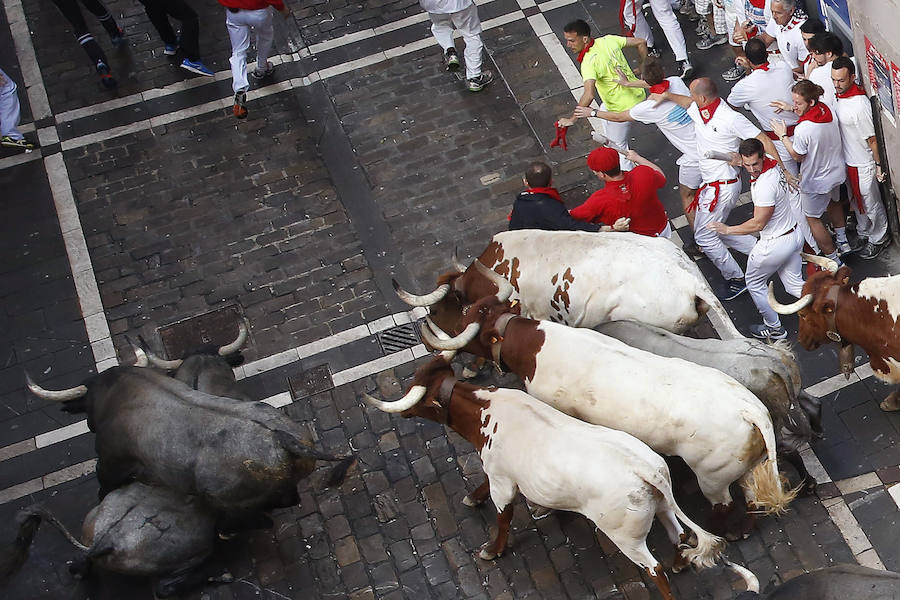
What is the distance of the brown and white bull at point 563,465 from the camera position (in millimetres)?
8023

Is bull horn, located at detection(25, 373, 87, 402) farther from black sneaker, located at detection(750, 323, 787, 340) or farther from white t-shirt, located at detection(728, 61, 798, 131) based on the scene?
white t-shirt, located at detection(728, 61, 798, 131)

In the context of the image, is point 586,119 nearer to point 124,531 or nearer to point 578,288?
point 578,288

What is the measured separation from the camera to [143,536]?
9180 millimetres

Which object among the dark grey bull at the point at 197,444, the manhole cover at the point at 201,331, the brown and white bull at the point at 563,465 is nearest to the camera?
the brown and white bull at the point at 563,465

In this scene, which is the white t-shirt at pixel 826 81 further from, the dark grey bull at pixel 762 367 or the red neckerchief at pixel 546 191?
the dark grey bull at pixel 762 367

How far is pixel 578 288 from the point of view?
9750 millimetres

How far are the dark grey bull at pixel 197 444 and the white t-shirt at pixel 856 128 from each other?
591 centimetres

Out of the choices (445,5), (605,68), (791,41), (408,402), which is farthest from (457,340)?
(445,5)

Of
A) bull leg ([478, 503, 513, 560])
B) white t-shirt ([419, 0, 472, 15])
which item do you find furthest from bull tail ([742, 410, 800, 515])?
white t-shirt ([419, 0, 472, 15])

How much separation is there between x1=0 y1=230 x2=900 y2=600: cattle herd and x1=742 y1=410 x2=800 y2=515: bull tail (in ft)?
0.05

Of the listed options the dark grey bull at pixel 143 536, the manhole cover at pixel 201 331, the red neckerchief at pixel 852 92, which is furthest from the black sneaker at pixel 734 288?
the dark grey bull at pixel 143 536

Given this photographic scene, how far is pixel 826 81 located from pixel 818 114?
644 mm

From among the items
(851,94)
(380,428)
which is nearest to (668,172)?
(851,94)

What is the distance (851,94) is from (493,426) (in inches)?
200
